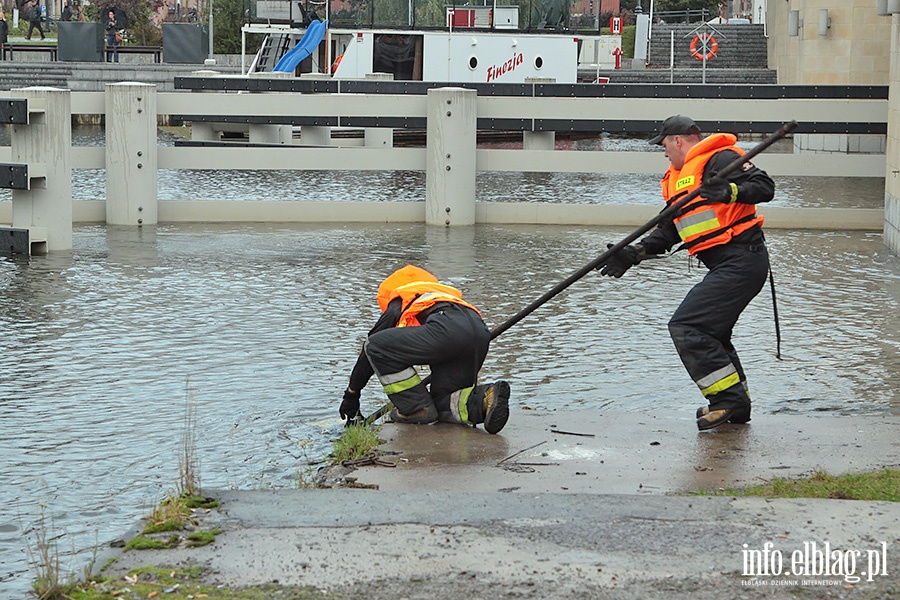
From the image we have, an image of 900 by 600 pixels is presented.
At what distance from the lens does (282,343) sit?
8711mm

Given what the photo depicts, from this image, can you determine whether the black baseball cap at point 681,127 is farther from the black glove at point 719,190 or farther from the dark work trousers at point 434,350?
the dark work trousers at point 434,350

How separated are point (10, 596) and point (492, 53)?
20.1 m

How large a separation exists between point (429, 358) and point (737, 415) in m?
1.49

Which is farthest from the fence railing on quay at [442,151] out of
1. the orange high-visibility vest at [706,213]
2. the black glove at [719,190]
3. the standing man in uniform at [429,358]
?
the black glove at [719,190]

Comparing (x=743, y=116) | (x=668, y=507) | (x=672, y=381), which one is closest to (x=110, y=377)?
(x=672, y=381)

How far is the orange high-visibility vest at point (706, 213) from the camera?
6.54 m

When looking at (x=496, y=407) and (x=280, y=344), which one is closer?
(x=496, y=407)

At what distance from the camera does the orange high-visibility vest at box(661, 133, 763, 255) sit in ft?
21.4

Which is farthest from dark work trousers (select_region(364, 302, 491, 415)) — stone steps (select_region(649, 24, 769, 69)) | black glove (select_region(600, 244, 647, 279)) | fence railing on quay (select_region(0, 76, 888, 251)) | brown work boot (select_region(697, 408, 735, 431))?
stone steps (select_region(649, 24, 769, 69))

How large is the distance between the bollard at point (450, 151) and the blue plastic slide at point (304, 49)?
34.9ft

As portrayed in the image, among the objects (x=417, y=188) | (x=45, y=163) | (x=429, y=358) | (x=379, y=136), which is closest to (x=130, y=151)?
(x=45, y=163)

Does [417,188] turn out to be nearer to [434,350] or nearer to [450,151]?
[450,151]

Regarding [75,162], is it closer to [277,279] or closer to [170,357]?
[277,279]

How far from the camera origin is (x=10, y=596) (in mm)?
4570
